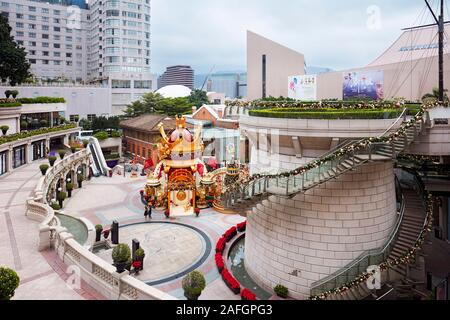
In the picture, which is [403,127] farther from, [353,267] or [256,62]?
[256,62]

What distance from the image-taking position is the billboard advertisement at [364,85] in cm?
4700

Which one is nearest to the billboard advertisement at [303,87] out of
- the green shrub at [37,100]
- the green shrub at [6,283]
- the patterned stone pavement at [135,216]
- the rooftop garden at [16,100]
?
the patterned stone pavement at [135,216]

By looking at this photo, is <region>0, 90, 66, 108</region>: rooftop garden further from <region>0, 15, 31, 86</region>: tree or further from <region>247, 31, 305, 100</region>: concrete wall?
<region>247, 31, 305, 100</region>: concrete wall

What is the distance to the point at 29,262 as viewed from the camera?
582 inches

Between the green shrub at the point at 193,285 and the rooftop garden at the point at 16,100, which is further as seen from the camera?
the rooftop garden at the point at 16,100

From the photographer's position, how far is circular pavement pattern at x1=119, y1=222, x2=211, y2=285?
20.7 metres

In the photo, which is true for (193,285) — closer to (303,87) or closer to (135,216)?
(135,216)

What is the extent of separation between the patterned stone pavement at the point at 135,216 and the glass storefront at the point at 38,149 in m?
8.39

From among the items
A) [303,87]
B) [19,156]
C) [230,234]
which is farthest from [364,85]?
[19,156]

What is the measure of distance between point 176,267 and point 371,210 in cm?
1253

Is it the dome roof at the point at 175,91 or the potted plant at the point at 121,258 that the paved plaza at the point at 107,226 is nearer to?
the potted plant at the point at 121,258

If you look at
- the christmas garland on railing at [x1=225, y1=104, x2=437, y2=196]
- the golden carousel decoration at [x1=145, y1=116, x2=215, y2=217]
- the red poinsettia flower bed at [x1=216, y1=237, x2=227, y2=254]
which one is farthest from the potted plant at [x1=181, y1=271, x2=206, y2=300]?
the golden carousel decoration at [x1=145, y1=116, x2=215, y2=217]

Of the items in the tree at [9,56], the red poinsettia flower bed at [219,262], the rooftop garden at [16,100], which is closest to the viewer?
the red poinsettia flower bed at [219,262]

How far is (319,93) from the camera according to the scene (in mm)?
58219
